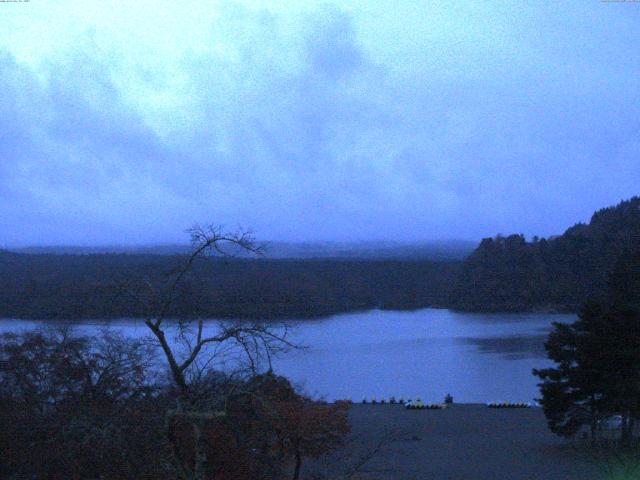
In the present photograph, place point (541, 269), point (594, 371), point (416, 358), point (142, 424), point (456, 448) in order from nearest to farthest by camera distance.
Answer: point (142, 424) < point (594, 371) < point (456, 448) < point (416, 358) < point (541, 269)

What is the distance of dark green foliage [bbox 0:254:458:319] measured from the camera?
4.87 m

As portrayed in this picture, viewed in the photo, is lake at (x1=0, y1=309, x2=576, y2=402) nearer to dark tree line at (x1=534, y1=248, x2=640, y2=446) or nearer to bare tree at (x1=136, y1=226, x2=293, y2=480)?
dark tree line at (x1=534, y1=248, x2=640, y2=446)

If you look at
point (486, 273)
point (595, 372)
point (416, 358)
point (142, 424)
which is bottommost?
point (416, 358)

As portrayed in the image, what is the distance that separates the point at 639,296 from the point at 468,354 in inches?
241

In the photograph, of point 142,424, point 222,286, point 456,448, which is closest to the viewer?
point 142,424

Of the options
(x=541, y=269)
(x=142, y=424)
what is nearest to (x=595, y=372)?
(x=142, y=424)

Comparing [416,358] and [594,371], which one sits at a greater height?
[594,371]

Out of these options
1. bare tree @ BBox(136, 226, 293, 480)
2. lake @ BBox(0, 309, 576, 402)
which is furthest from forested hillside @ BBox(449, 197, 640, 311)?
bare tree @ BBox(136, 226, 293, 480)

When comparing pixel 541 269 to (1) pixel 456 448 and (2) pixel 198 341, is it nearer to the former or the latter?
(1) pixel 456 448

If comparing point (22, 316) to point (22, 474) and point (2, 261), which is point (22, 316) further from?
point (22, 474)

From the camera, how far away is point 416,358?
818 inches

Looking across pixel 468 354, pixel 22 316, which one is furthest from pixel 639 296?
pixel 22 316

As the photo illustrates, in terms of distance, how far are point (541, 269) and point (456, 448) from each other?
20100 mm

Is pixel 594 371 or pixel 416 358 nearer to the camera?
pixel 594 371
